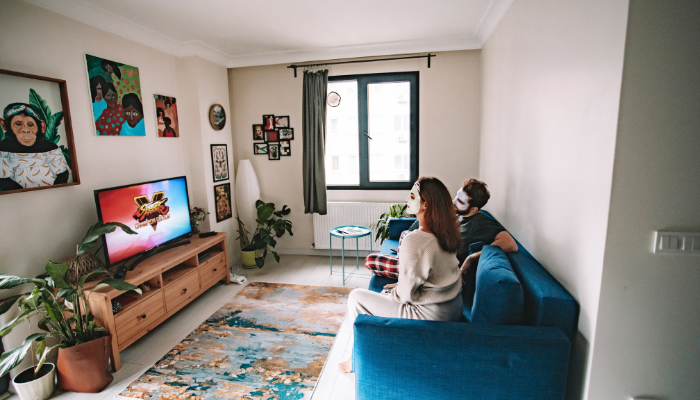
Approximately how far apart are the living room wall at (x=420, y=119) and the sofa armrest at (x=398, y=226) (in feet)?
2.67

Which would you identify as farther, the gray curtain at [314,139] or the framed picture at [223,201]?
the gray curtain at [314,139]

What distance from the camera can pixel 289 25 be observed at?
125 inches

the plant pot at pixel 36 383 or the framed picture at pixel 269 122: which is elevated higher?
the framed picture at pixel 269 122

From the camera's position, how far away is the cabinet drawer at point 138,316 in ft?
7.54

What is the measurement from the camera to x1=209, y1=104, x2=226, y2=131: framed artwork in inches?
154

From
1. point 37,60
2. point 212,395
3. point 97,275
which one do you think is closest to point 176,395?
point 212,395

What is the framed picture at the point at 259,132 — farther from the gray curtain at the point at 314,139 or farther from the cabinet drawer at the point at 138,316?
the cabinet drawer at the point at 138,316

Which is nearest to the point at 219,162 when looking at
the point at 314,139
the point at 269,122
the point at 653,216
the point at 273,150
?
the point at 273,150

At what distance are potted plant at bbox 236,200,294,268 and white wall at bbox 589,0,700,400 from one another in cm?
328

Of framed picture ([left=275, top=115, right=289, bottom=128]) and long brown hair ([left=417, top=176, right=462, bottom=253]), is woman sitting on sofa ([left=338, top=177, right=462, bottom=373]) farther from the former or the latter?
framed picture ([left=275, top=115, right=289, bottom=128])

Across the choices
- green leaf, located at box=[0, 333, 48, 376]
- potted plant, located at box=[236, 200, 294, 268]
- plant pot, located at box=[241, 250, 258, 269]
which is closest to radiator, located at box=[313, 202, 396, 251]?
potted plant, located at box=[236, 200, 294, 268]

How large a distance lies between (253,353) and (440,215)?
1689mm

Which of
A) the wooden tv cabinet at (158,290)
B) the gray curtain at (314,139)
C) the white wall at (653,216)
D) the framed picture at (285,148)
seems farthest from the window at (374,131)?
the white wall at (653,216)

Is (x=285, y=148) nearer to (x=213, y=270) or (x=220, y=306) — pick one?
(x=213, y=270)
